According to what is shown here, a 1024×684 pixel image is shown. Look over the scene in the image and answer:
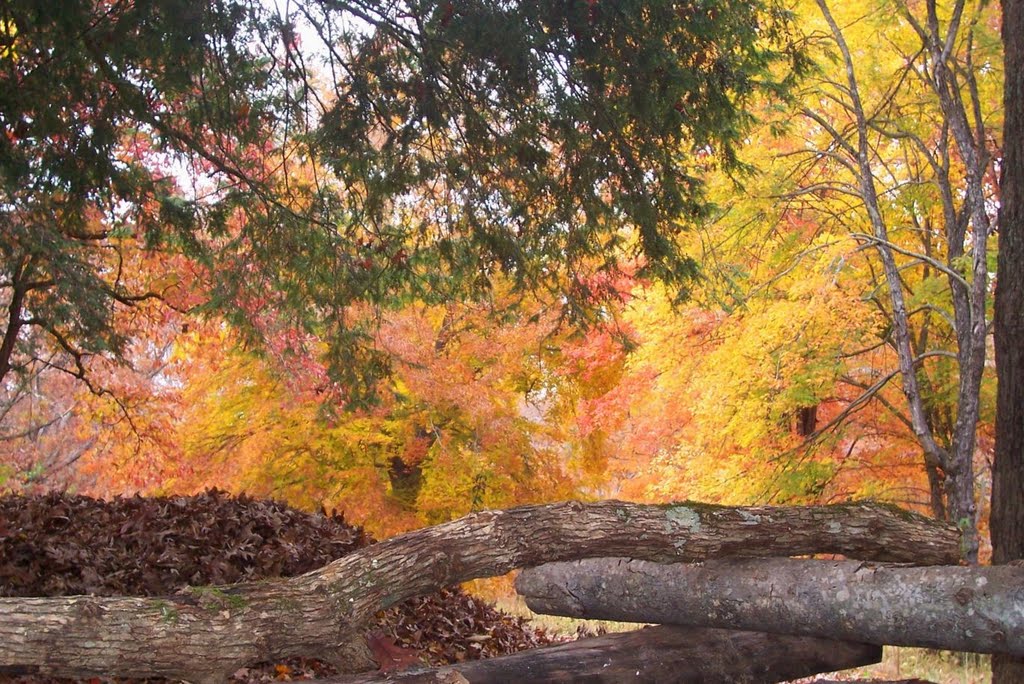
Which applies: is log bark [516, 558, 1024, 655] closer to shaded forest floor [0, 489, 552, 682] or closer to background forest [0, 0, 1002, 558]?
shaded forest floor [0, 489, 552, 682]

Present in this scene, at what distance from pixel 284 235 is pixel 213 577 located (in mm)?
3071

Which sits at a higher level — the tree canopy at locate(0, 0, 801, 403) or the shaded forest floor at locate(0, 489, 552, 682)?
the tree canopy at locate(0, 0, 801, 403)

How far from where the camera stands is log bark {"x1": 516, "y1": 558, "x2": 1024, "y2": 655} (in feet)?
15.2

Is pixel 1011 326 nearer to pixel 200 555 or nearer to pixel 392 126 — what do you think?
pixel 392 126

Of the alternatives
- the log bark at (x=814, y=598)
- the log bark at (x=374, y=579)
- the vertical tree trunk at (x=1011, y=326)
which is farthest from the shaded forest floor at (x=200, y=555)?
the vertical tree trunk at (x=1011, y=326)

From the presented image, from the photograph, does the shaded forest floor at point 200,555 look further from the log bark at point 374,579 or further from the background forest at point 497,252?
the background forest at point 497,252

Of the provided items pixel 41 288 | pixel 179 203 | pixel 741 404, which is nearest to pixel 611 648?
pixel 179 203

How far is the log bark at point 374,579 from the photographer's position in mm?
3904

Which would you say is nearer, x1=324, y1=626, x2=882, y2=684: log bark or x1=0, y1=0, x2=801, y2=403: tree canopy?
Answer: x1=324, y1=626, x2=882, y2=684: log bark

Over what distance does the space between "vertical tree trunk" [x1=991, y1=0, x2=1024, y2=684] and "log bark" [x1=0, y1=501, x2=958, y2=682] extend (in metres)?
0.40

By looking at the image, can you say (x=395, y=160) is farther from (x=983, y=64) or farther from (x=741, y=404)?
(x=983, y=64)

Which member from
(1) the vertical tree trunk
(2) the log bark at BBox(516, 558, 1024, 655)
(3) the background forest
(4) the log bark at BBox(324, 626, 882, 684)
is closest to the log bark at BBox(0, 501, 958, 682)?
(2) the log bark at BBox(516, 558, 1024, 655)

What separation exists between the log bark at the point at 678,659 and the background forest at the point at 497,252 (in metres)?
2.64

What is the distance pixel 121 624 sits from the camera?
396 cm
